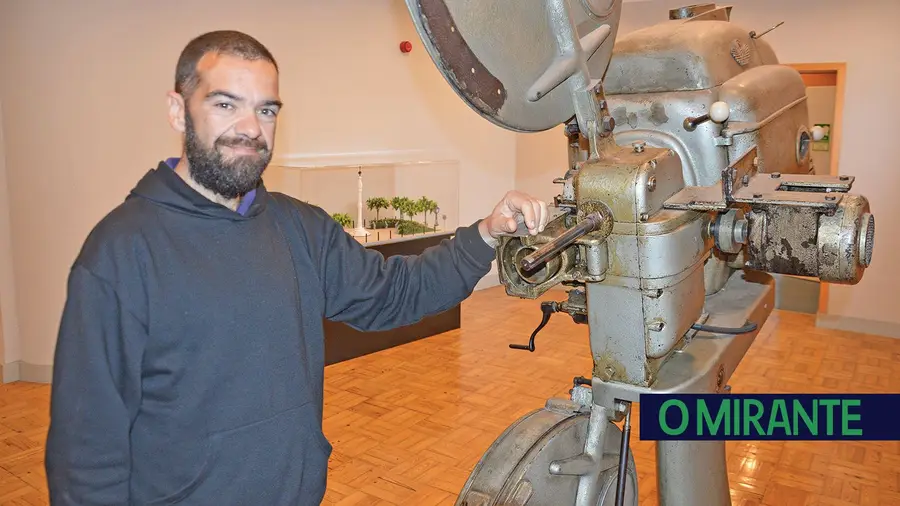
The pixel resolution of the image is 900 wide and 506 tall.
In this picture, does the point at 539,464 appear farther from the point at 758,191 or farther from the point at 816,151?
the point at 816,151

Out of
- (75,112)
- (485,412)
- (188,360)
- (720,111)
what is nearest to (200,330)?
(188,360)

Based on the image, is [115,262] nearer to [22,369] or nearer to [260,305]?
[260,305]

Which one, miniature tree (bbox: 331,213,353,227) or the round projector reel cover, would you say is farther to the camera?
miniature tree (bbox: 331,213,353,227)

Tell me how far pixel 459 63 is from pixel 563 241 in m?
0.35

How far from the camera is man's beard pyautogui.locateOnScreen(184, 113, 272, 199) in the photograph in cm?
130

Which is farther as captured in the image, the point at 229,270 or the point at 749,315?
the point at 749,315

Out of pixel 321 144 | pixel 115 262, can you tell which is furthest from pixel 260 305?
pixel 321 144

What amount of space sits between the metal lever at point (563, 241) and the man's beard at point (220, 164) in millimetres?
512

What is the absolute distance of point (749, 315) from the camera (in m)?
1.86

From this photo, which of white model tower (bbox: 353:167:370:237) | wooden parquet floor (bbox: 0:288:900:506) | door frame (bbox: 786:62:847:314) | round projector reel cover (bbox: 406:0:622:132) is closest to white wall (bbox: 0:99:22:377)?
wooden parquet floor (bbox: 0:288:900:506)

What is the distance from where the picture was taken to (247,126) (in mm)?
1308

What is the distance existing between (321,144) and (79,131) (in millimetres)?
1623

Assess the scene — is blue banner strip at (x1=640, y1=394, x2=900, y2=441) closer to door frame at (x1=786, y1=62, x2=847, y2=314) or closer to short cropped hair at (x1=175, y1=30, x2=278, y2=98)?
short cropped hair at (x1=175, y1=30, x2=278, y2=98)

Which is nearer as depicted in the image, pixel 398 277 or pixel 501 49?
pixel 501 49
